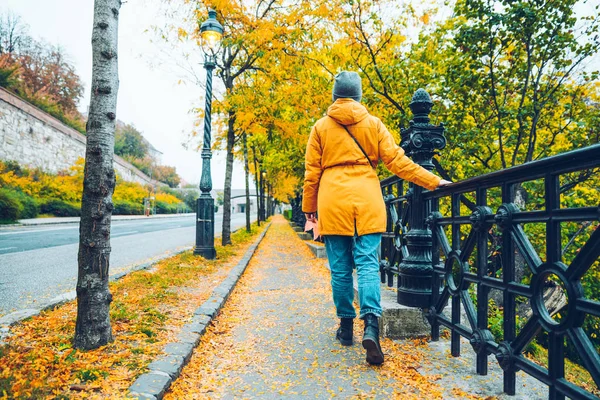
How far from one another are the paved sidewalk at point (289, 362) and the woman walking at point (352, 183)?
27 centimetres

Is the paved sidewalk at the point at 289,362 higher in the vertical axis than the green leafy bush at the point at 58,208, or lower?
lower

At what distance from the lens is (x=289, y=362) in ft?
9.53

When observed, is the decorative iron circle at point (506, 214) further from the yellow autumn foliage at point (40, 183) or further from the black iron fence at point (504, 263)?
the yellow autumn foliage at point (40, 183)

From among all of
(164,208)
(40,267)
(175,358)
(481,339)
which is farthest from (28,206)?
(164,208)

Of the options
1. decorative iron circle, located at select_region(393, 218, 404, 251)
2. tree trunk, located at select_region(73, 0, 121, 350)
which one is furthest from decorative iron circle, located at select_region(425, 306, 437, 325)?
tree trunk, located at select_region(73, 0, 121, 350)

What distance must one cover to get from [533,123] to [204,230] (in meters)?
6.96

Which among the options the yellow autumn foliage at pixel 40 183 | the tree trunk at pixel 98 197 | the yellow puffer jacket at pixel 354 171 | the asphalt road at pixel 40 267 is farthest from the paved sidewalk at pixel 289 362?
the yellow autumn foliage at pixel 40 183

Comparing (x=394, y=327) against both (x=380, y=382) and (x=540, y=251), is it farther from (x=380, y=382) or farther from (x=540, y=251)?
(x=540, y=251)

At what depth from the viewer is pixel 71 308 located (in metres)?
3.94

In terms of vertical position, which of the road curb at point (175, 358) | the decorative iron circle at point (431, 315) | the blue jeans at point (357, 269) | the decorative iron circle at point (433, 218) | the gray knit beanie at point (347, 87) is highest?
the gray knit beanie at point (347, 87)

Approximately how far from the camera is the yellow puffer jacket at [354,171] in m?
2.88

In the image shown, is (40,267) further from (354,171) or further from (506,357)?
(506,357)

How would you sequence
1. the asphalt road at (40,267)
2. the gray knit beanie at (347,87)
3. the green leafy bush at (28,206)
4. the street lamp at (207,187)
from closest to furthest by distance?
the gray knit beanie at (347,87), the asphalt road at (40,267), the street lamp at (207,187), the green leafy bush at (28,206)

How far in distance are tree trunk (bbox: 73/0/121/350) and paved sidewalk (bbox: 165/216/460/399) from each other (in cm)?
80
